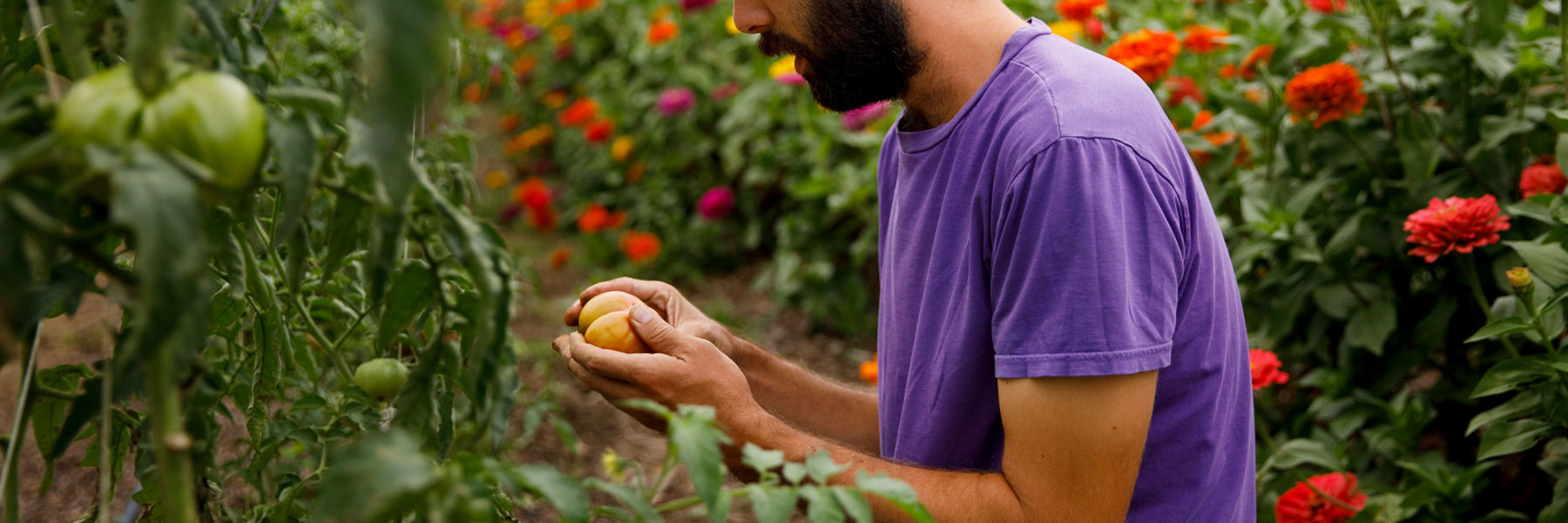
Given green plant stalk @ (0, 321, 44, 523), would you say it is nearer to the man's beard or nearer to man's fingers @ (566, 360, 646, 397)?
man's fingers @ (566, 360, 646, 397)

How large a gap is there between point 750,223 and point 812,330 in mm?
691

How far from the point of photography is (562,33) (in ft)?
17.7

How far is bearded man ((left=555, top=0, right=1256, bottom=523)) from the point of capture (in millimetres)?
1131

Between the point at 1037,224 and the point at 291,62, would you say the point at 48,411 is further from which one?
the point at 291,62

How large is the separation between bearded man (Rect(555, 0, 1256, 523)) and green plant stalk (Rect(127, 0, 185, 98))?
2.53ft

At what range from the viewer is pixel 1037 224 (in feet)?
3.76

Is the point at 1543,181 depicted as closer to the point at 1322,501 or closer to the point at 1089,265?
the point at 1322,501

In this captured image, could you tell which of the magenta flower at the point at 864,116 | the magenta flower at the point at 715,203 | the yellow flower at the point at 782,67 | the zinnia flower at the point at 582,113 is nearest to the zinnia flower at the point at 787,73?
the yellow flower at the point at 782,67

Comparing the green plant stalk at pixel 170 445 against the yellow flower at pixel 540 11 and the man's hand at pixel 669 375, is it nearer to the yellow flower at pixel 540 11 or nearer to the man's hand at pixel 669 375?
the man's hand at pixel 669 375

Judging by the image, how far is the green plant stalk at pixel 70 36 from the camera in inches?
21.9

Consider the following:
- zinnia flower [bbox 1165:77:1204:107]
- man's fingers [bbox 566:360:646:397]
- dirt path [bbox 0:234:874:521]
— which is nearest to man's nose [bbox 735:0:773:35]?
man's fingers [bbox 566:360:646:397]

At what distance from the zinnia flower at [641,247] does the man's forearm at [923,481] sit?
116 inches

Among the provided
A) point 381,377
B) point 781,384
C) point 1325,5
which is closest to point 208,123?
point 381,377

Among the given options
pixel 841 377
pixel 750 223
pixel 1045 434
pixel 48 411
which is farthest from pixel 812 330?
pixel 48 411
